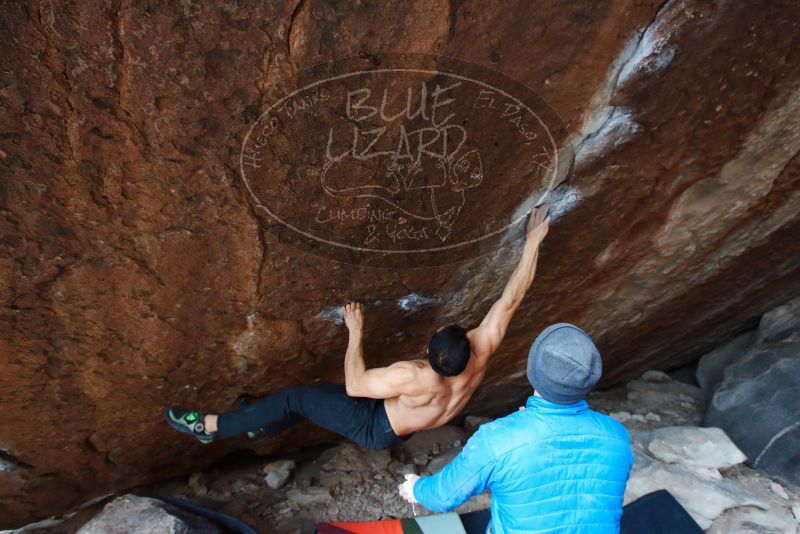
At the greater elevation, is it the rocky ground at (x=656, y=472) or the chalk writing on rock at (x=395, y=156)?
the chalk writing on rock at (x=395, y=156)

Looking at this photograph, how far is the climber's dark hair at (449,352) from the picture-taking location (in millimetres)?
2336

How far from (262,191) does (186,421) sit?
→ 137 cm

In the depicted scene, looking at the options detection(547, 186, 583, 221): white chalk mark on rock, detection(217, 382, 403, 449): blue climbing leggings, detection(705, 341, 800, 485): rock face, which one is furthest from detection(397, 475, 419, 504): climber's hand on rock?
detection(705, 341, 800, 485): rock face

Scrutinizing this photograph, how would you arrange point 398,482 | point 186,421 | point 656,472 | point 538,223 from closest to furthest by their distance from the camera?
point 538,223 < point 186,421 < point 656,472 < point 398,482

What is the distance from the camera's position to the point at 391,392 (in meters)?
2.51

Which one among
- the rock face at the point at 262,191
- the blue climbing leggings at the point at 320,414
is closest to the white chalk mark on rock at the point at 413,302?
the rock face at the point at 262,191

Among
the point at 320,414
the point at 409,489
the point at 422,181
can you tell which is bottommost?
the point at 409,489

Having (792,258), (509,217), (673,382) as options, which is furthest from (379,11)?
(673,382)

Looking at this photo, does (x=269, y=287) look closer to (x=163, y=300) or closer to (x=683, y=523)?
(x=163, y=300)

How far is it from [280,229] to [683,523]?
2640 mm

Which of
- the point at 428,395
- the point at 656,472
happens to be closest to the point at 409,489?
the point at 428,395

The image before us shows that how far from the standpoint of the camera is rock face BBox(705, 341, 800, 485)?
3.30 metres

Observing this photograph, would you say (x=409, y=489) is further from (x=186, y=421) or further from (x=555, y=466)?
(x=186, y=421)

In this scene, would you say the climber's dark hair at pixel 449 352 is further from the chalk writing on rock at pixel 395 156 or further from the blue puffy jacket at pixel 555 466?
the blue puffy jacket at pixel 555 466
